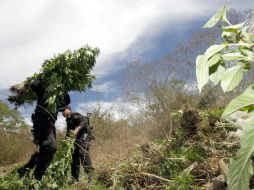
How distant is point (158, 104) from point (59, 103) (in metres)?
13.2

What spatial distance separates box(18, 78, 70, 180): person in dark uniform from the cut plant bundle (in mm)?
103

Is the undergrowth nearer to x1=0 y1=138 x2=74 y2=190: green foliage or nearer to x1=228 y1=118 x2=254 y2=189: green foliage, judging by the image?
x1=0 y1=138 x2=74 y2=190: green foliage

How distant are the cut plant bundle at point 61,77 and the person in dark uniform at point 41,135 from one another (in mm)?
103

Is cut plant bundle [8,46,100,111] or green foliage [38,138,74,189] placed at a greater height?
cut plant bundle [8,46,100,111]

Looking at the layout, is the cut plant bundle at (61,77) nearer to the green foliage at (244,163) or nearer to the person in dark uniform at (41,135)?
the person in dark uniform at (41,135)

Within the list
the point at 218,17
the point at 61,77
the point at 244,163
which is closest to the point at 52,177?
the point at 61,77

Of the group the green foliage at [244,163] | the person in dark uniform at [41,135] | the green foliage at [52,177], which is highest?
the person in dark uniform at [41,135]

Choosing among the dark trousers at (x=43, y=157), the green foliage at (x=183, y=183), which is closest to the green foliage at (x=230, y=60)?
the green foliage at (x=183, y=183)

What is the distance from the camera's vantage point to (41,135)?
582 centimetres

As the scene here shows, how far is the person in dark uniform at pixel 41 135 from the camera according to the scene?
5.70m

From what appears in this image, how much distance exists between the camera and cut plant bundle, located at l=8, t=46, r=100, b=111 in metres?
5.92

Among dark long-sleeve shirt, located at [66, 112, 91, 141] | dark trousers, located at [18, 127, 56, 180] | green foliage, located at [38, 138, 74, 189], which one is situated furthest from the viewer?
dark long-sleeve shirt, located at [66, 112, 91, 141]

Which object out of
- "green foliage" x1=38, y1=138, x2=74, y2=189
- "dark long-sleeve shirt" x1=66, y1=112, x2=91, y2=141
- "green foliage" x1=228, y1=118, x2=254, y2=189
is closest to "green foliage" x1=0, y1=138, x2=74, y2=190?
"green foliage" x1=38, y1=138, x2=74, y2=189

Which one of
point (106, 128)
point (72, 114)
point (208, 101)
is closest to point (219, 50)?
point (72, 114)
